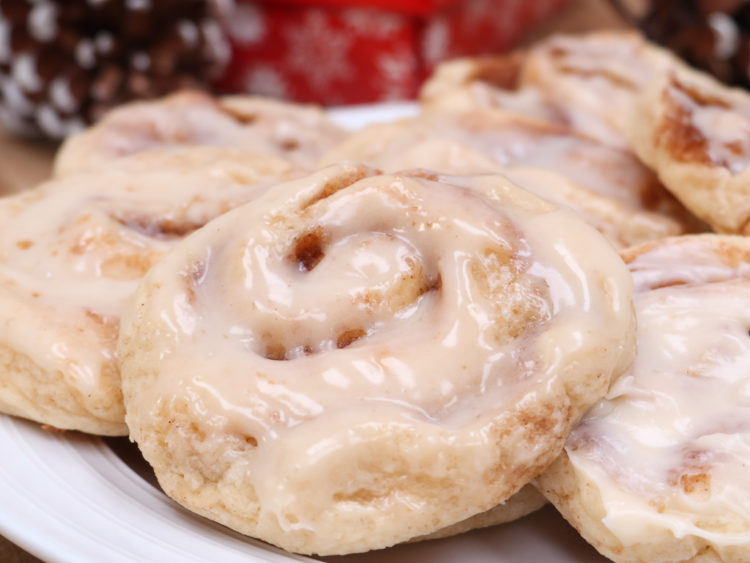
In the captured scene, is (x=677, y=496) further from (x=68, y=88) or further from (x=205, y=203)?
(x=68, y=88)

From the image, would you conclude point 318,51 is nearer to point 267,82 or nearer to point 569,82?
point 267,82

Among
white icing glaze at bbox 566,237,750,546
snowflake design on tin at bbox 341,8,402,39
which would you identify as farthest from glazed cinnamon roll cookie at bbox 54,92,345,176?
snowflake design on tin at bbox 341,8,402,39

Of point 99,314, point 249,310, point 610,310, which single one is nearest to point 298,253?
point 249,310

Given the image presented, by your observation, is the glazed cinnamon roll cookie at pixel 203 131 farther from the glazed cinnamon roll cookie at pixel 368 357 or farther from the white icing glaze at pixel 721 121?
the white icing glaze at pixel 721 121

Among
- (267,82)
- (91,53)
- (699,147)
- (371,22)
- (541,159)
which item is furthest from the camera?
(267,82)

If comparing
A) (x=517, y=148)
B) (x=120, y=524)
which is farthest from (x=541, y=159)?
(x=120, y=524)
